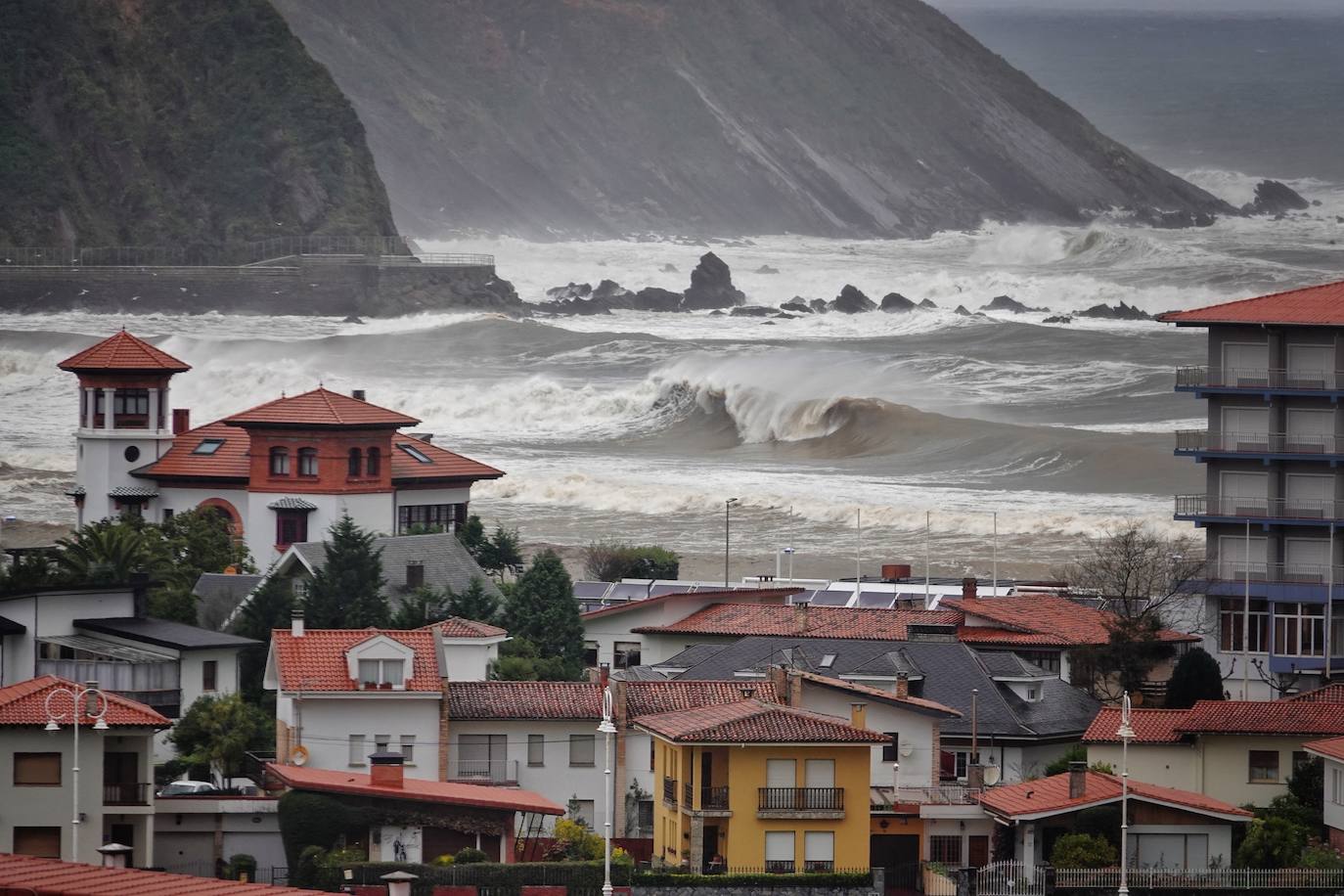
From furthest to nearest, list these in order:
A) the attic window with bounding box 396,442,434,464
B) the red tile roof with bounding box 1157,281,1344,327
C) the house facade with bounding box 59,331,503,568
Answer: the attic window with bounding box 396,442,434,464
the house facade with bounding box 59,331,503,568
the red tile roof with bounding box 1157,281,1344,327

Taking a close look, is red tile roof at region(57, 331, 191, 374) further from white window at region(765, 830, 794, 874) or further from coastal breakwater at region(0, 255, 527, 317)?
coastal breakwater at region(0, 255, 527, 317)

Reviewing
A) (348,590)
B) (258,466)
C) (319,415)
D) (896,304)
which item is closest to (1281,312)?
(348,590)

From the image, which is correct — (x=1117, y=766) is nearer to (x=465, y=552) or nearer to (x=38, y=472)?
(x=465, y=552)

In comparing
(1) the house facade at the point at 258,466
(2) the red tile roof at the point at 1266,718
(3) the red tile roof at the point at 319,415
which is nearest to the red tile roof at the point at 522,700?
(2) the red tile roof at the point at 1266,718

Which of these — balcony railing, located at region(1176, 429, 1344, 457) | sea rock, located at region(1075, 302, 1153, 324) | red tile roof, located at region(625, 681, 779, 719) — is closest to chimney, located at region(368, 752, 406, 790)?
red tile roof, located at region(625, 681, 779, 719)

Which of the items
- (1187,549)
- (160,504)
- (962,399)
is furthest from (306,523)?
(962,399)

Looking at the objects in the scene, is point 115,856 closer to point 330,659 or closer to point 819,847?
point 330,659
